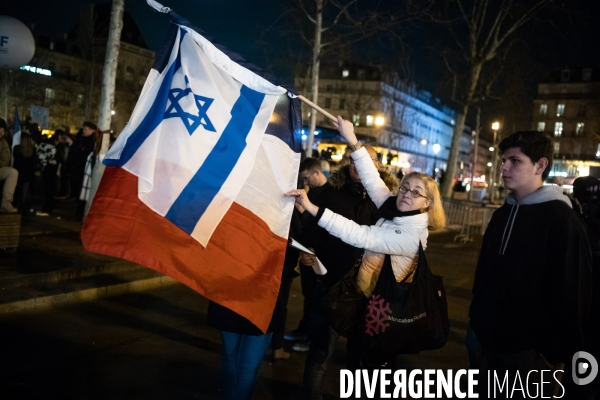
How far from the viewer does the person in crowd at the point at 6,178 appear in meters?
8.60

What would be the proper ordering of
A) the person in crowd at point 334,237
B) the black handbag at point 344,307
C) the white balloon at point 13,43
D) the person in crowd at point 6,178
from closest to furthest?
the black handbag at point 344,307, the person in crowd at point 334,237, the person in crowd at point 6,178, the white balloon at point 13,43

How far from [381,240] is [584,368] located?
1354mm

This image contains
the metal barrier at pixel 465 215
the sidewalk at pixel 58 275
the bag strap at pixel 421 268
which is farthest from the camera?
the metal barrier at pixel 465 215

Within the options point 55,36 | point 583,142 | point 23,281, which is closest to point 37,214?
point 23,281

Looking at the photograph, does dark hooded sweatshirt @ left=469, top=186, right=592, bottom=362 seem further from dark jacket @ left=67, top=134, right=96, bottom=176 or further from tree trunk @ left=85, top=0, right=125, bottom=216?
dark jacket @ left=67, top=134, right=96, bottom=176

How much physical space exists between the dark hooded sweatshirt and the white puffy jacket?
1.66 ft

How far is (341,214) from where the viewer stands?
4641 mm

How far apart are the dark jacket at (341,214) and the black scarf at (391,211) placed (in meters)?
0.66

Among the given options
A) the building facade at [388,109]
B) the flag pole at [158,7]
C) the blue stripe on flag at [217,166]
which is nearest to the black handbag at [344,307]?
the blue stripe on flag at [217,166]

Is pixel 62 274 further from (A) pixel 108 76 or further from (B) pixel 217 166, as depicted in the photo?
(B) pixel 217 166

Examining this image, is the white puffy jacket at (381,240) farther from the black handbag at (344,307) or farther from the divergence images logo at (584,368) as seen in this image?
the divergence images logo at (584,368)

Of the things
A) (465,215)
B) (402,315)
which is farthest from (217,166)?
(465,215)

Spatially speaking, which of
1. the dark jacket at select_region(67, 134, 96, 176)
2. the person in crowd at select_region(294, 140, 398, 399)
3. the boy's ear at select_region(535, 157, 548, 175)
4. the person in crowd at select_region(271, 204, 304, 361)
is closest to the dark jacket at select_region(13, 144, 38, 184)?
the dark jacket at select_region(67, 134, 96, 176)

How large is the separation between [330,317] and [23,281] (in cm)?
523
